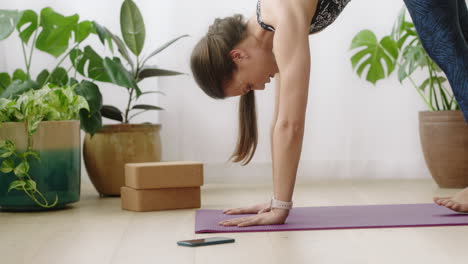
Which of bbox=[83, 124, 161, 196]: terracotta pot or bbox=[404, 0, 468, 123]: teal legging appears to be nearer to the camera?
bbox=[404, 0, 468, 123]: teal legging

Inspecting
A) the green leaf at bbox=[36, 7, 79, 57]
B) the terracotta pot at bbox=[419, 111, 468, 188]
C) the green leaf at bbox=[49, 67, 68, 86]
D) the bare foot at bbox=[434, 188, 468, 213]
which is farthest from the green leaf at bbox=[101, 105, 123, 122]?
the bare foot at bbox=[434, 188, 468, 213]

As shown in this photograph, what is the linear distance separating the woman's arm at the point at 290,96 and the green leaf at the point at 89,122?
1.10 meters

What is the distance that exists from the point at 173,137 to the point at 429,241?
195 cm

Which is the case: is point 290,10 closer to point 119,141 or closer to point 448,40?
point 448,40

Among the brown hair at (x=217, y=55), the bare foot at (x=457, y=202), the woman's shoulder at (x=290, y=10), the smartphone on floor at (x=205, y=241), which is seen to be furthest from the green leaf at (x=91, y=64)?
the bare foot at (x=457, y=202)

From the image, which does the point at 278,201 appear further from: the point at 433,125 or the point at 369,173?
the point at 369,173

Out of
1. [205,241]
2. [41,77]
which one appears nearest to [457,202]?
[205,241]

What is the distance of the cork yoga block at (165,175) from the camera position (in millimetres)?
2322

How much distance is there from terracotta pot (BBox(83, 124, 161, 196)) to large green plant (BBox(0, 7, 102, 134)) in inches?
6.1

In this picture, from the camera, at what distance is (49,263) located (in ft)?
4.83

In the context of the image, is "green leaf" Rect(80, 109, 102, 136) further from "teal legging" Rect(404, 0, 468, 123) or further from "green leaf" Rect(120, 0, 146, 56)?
"teal legging" Rect(404, 0, 468, 123)

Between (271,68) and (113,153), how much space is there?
1024 millimetres

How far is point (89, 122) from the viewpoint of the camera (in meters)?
2.68

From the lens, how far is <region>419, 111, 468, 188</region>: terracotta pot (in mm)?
2912
